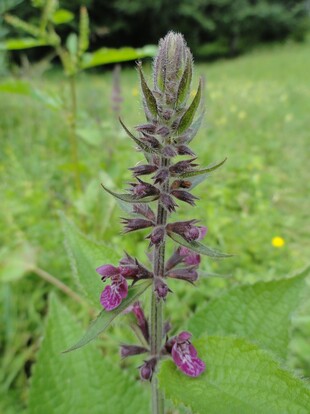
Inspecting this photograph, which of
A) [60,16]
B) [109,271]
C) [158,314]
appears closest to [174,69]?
[109,271]

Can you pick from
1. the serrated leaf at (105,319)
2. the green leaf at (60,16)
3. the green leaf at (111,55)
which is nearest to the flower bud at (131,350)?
the serrated leaf at (105,319)

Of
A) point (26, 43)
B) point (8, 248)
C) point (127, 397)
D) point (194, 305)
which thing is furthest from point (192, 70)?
point (8, 248)

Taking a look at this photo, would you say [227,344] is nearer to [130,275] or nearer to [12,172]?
[130,275]

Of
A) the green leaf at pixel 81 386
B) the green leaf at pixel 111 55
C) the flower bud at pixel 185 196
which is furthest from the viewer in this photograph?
the green leaf at pixel 111 55

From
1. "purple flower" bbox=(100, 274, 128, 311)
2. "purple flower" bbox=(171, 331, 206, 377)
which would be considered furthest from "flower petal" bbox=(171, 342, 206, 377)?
"purple flower" bbox=(100, 274, 128, 311)

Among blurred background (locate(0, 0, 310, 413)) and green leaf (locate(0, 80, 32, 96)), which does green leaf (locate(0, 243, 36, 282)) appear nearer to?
blurred background (locate(0, 0, 310, 413))

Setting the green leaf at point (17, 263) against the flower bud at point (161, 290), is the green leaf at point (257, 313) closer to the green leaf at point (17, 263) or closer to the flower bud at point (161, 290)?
the flower bud at point (161, 290)

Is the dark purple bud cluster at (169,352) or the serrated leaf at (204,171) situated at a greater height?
the serrated leaf at (204,171)
